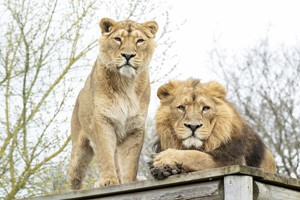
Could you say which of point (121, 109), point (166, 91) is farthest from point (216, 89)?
point (121, 109)

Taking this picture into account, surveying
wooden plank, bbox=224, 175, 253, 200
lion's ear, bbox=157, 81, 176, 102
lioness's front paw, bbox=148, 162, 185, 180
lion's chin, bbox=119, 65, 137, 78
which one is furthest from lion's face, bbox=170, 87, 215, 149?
wooden plank, bbox=224, 175, 253, 200

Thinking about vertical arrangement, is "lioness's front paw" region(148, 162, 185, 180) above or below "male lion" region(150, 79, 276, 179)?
below

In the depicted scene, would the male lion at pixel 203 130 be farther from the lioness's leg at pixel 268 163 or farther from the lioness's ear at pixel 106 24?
the lioness's ear at pixel 106 24

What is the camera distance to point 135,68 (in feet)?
19.2

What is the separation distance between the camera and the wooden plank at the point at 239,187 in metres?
4.00

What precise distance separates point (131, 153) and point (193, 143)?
3.62 ft

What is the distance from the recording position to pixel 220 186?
413 centimetres

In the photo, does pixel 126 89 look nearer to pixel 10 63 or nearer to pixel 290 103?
pixel 10 63

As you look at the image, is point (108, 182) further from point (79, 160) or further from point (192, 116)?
point (192, 116)

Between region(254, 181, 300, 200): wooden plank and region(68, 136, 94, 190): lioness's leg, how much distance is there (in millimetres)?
2432

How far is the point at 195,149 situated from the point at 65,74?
255 inches

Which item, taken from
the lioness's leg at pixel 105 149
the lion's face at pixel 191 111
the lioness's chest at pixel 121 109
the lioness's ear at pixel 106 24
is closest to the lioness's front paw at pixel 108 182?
the lioness's leg at pixel 105 149

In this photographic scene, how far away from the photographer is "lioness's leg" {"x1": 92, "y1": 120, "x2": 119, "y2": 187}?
5.77 metres

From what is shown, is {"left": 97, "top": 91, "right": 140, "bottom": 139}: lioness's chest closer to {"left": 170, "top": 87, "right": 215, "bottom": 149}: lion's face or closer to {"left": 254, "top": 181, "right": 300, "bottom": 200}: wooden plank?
{"left": 170, "top": 87, "right": 215, "bottom": 149}: lion's face
